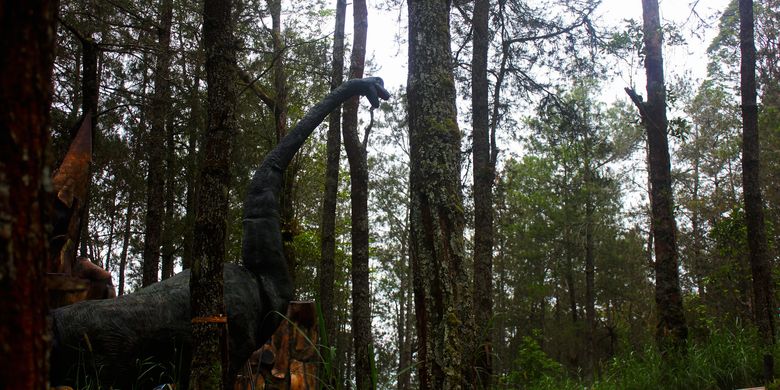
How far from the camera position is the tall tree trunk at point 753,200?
6352 mm

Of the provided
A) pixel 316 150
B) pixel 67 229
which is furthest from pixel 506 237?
pixel 67 229

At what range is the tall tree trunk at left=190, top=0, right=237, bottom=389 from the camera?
4027 millimetres

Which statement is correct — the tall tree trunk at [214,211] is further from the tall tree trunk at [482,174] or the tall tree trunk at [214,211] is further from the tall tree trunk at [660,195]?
the tall tree trunk at [482,174]

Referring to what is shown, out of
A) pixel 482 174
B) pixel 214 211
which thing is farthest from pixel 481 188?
pixel 214 211

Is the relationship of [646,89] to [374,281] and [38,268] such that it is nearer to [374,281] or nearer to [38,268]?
[38,268]

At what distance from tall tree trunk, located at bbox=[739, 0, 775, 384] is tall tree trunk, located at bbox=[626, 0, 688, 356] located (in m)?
1.47

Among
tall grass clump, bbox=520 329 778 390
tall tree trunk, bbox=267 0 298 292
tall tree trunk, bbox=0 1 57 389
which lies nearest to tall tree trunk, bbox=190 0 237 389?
tall tree trunk, bbox=0 1 57 389

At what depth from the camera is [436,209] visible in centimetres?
410

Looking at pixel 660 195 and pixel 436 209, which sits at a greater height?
pixel 660 195

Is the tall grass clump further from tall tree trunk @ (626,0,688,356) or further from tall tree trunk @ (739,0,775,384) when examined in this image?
tall tree trunk @ (739,0,775,384)

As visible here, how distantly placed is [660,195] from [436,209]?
5918 mm

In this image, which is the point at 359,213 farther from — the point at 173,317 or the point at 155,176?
the point at 173,317

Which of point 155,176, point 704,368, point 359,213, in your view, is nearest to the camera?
point 704,368

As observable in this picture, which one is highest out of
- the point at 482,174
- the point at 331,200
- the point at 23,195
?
the point at 482,174
